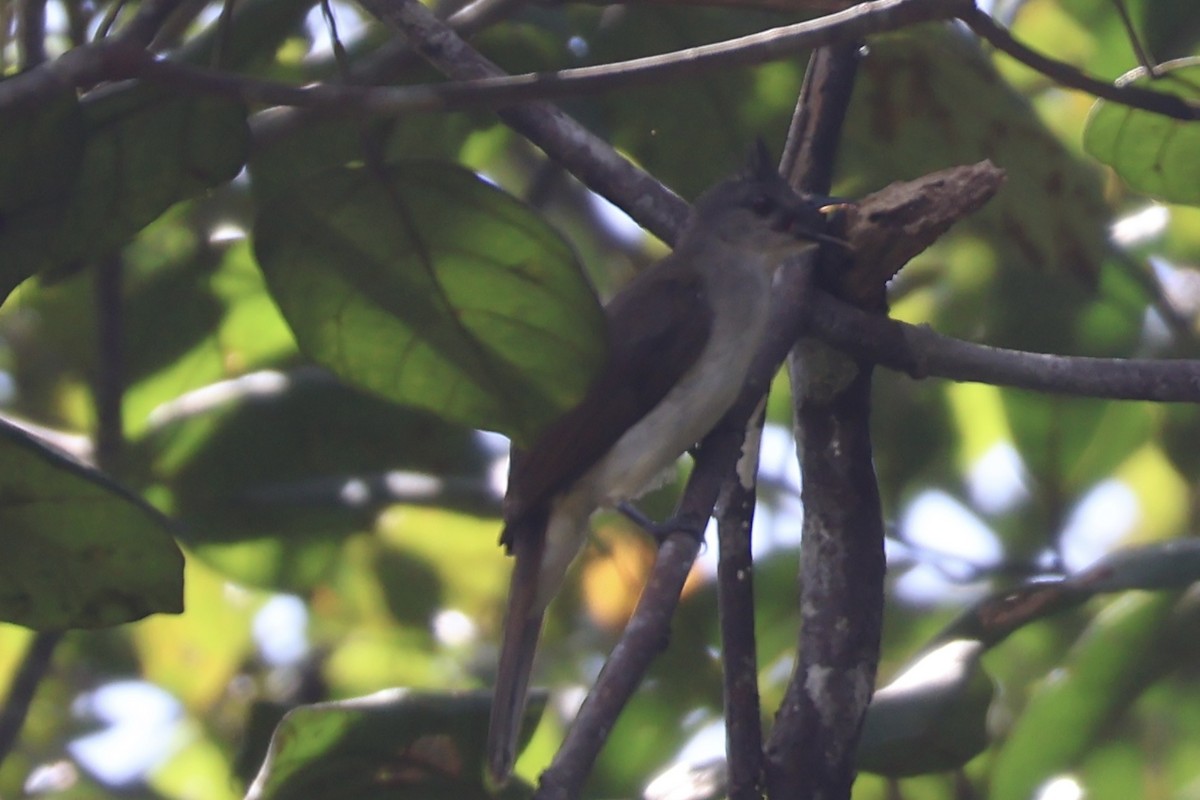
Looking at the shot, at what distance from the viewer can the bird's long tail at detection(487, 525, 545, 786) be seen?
1.77 meters

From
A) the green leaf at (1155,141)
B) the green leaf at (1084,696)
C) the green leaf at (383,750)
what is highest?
the green leaf at (1155,141)

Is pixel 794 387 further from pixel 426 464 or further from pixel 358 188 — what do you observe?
pixel 358 188

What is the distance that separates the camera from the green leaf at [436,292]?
5.11 feet

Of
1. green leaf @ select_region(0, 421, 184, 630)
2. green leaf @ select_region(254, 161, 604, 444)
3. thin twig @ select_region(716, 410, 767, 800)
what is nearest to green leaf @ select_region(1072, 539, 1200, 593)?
thin twig @ select_region(716, 410, 767, 800)

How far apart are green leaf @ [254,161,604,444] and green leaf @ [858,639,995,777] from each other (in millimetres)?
519

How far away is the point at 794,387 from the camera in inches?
79.8

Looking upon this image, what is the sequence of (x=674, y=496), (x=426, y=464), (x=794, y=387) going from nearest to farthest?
(x=794, y=387) → (x=426, y=464) → (x=674, y=496)

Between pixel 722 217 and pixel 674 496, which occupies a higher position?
pixel 722 217

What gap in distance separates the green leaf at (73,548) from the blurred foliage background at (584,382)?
274 millimetres

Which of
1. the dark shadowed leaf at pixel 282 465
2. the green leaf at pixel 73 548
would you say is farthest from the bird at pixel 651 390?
the green leaf at pixel 73 548

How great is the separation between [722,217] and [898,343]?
3.56ft

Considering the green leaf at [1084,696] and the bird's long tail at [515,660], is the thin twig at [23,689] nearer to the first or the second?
the bird's long tail at [515,660]

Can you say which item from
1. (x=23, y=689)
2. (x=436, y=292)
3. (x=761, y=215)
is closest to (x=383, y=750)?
(x=436, y=292)

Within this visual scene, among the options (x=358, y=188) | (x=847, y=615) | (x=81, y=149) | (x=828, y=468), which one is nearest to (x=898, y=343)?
(x=828, y=468)
